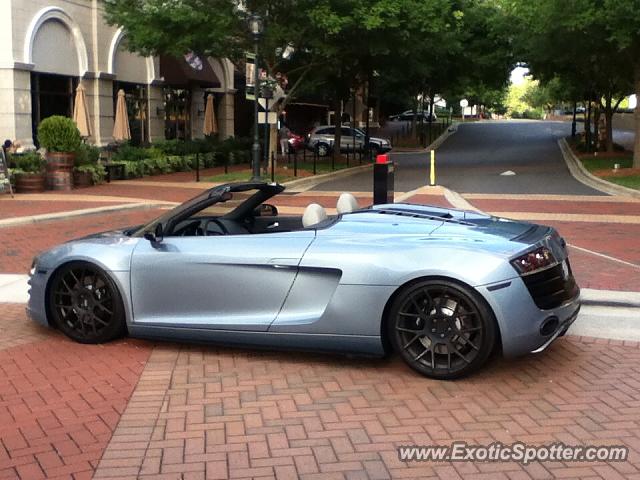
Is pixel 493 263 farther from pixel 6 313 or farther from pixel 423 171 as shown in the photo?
pixel 423 171

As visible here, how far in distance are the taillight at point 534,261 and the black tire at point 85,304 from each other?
293cm

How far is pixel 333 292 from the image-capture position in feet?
16.3

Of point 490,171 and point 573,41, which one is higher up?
point 573,41

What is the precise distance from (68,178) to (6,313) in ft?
42.0

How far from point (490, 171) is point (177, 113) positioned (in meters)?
13.8

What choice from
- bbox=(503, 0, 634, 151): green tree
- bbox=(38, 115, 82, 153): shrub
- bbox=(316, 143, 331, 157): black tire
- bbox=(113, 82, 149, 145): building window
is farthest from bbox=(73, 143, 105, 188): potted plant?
bbox=(316, 143, 331, 157): black tire

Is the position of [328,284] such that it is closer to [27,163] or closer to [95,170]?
[27,163]

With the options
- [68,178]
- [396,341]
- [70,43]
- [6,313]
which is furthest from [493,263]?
[70,43]

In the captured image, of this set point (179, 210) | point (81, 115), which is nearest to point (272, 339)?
point (179, 210)

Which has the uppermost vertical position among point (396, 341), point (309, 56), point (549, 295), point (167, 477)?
point (309, 56)

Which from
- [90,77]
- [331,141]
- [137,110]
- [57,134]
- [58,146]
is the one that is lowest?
[58,146]

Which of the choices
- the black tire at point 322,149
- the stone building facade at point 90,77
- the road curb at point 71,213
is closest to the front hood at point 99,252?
the road curb at point 71,213

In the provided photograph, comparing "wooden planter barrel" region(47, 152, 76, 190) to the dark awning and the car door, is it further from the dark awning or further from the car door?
the car door

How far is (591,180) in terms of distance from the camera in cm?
2209
